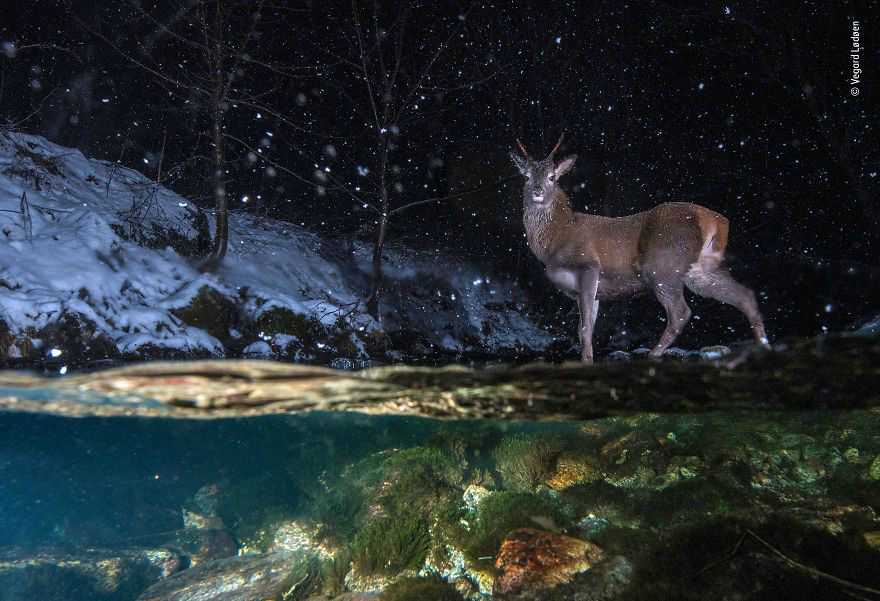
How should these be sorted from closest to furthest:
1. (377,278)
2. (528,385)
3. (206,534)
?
(528,385) < (206,534) < (377,278)

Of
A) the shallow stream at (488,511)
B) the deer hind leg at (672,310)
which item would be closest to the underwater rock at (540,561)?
the shallow stream at (488,511)

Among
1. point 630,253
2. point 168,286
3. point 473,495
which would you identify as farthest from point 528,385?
point 168,286

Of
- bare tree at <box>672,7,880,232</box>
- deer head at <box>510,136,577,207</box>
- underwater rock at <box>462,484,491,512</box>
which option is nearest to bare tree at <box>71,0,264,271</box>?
deer head at <box>510,136,577,207</box>

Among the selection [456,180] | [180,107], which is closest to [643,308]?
[456,180]

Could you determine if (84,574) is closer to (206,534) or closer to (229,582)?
(206,534)

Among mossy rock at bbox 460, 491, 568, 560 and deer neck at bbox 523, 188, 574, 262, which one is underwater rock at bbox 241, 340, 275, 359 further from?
deer neck at bbox 523, 188, 574, 262

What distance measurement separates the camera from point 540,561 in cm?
505

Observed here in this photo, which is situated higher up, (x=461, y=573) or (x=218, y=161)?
(x=218, y=161)

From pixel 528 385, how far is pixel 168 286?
8.20 metres

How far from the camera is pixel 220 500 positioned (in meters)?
12.1

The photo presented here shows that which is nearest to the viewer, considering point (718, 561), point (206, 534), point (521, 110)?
point (718, 561)

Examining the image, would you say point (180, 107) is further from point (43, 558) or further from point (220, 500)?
point (43, 558)

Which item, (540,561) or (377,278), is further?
(377,278)

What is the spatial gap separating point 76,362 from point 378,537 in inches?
210
